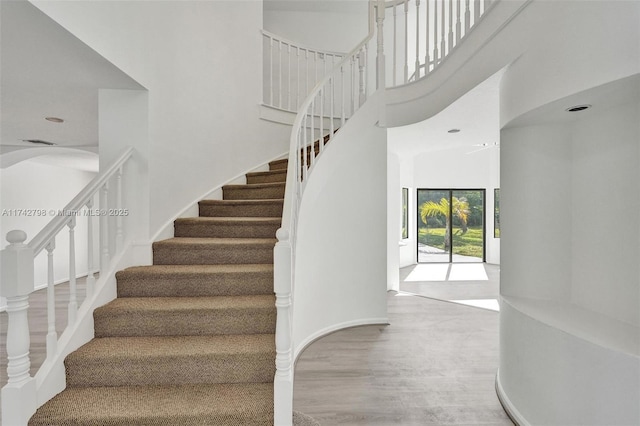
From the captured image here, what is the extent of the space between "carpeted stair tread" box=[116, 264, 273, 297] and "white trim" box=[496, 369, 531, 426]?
5.61ft

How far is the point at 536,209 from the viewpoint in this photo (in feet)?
7.07

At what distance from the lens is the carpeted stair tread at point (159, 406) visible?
1633 millimetres

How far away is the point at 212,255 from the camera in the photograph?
2.70 metres

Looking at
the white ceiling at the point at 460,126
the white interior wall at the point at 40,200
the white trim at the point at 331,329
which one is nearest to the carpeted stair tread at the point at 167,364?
the white trim at the point at 331,329

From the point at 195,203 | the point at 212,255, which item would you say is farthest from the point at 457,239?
the point at 212,255

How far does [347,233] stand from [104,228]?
85.5 inches

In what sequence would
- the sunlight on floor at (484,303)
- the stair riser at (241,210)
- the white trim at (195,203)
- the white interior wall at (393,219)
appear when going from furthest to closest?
the white interior wall at (393,219) < the sunlight on floor at (484,303) < the stair riser at (241,210) < the white trim at (195,203)

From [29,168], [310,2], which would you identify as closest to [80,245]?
[29,168]

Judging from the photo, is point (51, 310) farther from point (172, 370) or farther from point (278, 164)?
point (278, 164)

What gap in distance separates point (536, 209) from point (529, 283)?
1.60ft

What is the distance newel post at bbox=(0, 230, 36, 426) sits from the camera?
1.54m

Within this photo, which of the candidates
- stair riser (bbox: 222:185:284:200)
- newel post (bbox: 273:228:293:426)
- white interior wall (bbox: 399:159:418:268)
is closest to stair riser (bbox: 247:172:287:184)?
stair riser (bbox: 222:185:284:200)

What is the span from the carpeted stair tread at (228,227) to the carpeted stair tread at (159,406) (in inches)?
54.3

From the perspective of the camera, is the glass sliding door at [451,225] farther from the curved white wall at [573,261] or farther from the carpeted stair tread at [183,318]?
the carpeted stair tread at [183,318]
